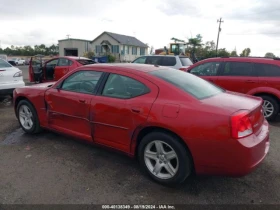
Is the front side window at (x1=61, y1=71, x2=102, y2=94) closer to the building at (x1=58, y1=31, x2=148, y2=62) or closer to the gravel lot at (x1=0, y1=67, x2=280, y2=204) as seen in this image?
the gravel lot at (x1=0, y1=67, x2=280, y2=204)

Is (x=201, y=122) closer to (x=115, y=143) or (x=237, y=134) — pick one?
(x=237, y=134)

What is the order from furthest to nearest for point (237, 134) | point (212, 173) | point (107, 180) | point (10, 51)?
point (10, 51)
point (107, 180)
point (212, 173)
point (237, 134)

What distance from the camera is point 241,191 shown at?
2949 mm

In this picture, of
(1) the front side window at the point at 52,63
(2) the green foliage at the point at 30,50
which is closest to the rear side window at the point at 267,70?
(1) the front side window at the point at 52,63

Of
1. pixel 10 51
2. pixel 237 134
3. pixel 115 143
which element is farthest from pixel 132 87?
pixel 10 51

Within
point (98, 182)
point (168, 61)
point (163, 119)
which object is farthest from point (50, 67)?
point (163, 119)

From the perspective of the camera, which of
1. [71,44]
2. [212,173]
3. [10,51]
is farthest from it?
[10,51]

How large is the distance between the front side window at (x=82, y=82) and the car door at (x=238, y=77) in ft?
13.2

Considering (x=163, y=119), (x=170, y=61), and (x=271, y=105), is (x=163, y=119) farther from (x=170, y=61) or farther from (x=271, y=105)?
(x=170, y=61)

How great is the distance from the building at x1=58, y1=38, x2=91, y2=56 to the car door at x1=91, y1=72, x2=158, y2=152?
138 ft

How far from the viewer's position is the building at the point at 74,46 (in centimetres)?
4347

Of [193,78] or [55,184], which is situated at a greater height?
[193,78]

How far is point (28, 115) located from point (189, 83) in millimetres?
3174

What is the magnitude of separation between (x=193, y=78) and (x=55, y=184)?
245cm
